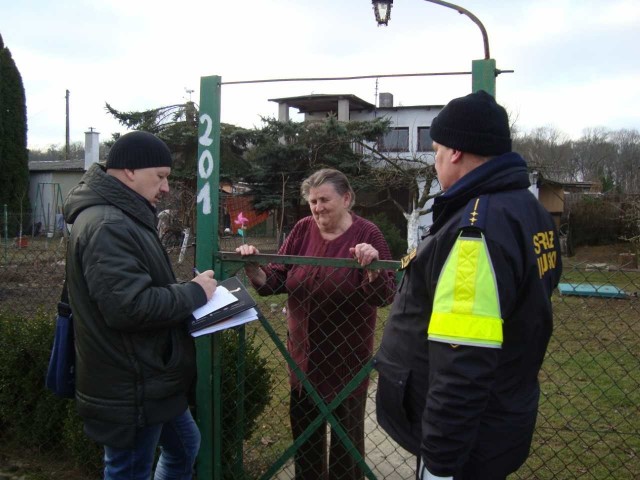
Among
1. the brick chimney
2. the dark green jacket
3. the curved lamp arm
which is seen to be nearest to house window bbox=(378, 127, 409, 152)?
the curved lamp arm

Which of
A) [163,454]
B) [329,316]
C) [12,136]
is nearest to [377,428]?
[329,316]

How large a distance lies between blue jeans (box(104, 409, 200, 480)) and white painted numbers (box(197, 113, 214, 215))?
0.95 meters

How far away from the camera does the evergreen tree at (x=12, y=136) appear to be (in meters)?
26.3

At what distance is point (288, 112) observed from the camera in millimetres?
24047

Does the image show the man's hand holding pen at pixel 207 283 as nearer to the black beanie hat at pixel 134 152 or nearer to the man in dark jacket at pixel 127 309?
the man in dark jacket at pixel 127 309

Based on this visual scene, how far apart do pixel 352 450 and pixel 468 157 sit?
155 cm

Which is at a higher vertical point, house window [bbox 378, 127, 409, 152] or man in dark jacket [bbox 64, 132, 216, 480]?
house window [bbox 378, 127, 409, 152]

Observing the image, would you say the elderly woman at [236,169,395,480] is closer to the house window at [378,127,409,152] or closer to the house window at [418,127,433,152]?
the house window at [418,127,433,152]

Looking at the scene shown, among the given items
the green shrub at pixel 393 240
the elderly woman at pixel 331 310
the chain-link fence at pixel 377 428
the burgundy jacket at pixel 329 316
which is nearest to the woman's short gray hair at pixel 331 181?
the elderly woman at pixel 331 310

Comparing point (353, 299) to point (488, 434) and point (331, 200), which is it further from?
point (488, 434)

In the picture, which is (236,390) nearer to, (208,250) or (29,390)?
(208,250)

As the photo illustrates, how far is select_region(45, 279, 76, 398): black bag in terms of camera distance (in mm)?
2416

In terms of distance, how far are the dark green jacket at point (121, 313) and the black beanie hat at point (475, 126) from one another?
1.16 metres

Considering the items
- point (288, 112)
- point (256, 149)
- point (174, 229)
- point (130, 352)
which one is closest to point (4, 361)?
point (130, 352)
